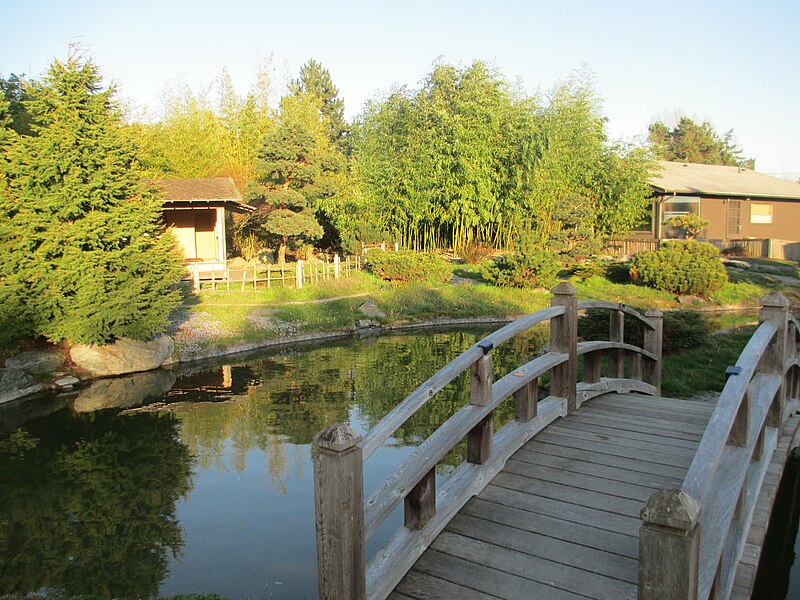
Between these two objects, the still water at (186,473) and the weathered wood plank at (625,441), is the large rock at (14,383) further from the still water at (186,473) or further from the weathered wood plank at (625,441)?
the weathered wood plank at (625,441)

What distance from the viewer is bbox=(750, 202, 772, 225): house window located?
3095cm

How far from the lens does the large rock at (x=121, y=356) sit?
38.4ft

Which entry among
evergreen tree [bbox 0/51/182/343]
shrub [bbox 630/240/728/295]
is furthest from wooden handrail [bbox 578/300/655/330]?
shrub [bbox 630/240/728/295]

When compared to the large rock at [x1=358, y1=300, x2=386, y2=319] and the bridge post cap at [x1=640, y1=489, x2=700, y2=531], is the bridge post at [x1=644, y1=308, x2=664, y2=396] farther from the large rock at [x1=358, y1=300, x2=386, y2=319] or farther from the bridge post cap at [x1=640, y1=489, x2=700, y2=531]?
the large rock at [x1=358, y1=300, x2=386, y2=319]

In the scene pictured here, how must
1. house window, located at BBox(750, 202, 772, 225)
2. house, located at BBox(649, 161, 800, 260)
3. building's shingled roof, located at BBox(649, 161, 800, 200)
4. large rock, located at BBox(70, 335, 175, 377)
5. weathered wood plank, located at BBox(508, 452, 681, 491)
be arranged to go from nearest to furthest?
weathered wood plank, located at BBox(508, 452, 681, 491) < large rock, located at BBox(70, 335, 175, 377) < building's shingled roof, located at BBox(649, 161, 800, 200) < house, located at BBox(649, 161, 800, 260) < house window, located at BBox(750, 202, 772, 225)

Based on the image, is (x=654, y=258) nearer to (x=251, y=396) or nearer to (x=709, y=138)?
(x=251, y=396)

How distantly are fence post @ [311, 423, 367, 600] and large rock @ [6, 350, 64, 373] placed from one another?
10.3 meters

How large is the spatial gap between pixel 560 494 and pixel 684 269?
58.7 feet

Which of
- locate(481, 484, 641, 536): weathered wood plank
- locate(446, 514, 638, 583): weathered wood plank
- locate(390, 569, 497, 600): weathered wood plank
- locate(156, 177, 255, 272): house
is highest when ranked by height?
locate(156, 177, 255, 272): house

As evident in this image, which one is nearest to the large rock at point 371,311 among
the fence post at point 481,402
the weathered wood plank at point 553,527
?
the fence post at point 481,402

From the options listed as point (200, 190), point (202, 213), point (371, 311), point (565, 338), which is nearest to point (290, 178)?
point (200, 190)

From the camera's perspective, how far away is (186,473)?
23.2ft

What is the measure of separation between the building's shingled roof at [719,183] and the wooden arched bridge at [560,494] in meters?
25.0

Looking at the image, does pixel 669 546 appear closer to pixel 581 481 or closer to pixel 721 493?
pixel 721 493
